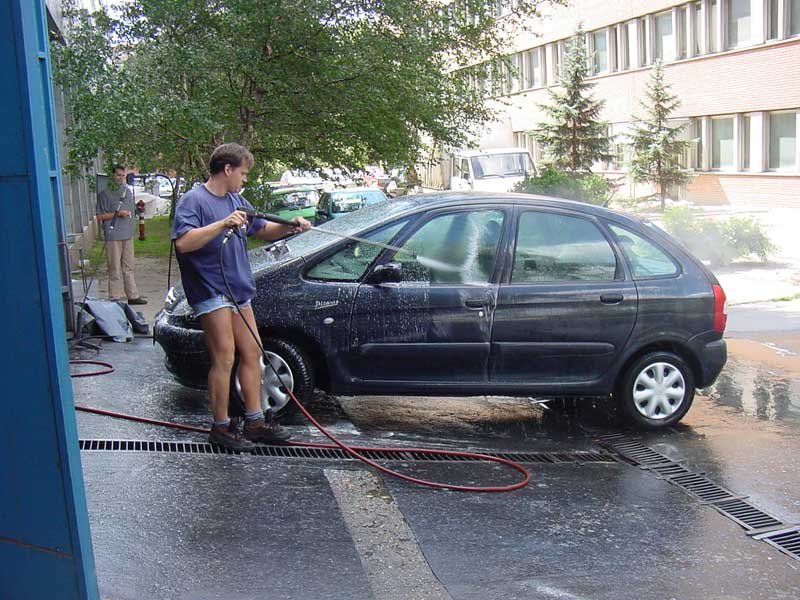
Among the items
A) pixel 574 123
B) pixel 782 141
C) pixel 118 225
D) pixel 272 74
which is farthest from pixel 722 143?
pixel 118 225

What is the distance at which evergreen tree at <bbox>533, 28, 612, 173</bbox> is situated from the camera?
34.6 meters

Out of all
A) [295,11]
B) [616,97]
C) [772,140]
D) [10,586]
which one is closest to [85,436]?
[10,586]

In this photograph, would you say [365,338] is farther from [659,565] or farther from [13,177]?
[13,177]

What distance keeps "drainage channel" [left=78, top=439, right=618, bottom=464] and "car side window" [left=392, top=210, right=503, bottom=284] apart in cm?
126

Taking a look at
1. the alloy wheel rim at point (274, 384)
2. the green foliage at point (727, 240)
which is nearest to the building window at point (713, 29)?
the green foliage at point (727, 240)

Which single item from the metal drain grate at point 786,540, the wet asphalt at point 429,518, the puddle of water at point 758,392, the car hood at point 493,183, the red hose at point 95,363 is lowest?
the puddle of water at point 758,392

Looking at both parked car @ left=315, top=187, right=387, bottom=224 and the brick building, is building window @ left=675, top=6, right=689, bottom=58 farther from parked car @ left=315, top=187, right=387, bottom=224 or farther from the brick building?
parked car @ left=315, top=187, right=387, bottom=224

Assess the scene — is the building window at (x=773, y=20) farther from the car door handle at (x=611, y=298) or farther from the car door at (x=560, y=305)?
the car door handle at (x=611, y=298)

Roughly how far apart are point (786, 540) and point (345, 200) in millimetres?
Result: 17885

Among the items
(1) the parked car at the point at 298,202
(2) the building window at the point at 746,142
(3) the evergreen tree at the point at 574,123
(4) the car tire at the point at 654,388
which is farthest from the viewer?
(3) the evergreen tree at the point at 574,123

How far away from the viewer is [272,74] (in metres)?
14.5

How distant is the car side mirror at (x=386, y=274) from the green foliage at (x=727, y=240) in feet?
37.7

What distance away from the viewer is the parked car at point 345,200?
22.3 m

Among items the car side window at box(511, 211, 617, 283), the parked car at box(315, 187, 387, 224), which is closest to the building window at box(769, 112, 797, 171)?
the parked car at box(315, 187, 387, 224)
